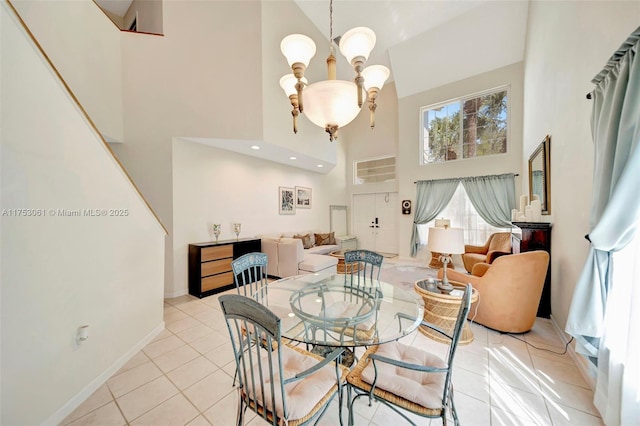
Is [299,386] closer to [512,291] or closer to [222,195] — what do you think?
[512,291]

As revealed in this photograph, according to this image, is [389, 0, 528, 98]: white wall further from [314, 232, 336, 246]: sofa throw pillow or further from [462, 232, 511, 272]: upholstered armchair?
[314, 232, 336, 246]: sofa throw pillow

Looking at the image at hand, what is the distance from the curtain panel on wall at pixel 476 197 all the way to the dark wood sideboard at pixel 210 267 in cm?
438

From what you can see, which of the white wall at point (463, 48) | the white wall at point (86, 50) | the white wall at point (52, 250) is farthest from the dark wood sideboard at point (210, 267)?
the white wall at point (463, 48)

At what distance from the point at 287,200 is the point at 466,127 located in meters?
4.56

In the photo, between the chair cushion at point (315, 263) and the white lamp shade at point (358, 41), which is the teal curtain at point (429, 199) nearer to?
the chair cushion at point (315, 263)

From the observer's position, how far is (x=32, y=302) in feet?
4.47

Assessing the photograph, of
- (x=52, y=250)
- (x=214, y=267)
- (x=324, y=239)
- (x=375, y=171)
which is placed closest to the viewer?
(x=52, y=250)

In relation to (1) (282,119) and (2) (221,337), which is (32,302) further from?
(1) (282,119)

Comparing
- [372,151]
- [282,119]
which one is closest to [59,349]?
[282,119]

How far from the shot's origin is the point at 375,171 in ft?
23.1

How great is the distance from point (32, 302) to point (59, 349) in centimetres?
40

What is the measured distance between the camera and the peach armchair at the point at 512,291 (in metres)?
2.31

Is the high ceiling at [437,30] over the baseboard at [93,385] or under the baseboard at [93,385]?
over

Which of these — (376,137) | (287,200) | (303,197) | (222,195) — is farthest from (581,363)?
(376,137)
